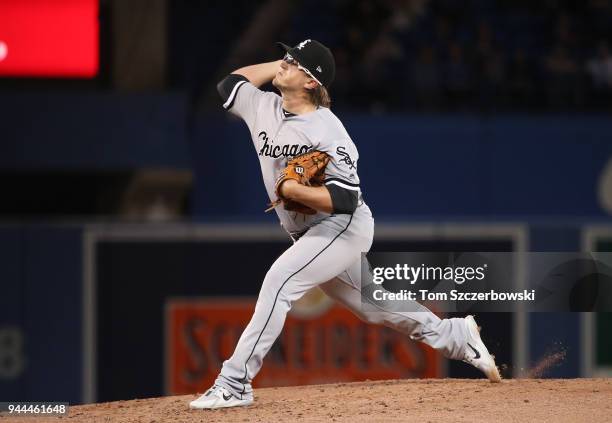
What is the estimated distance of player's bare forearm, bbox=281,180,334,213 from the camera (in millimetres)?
4914

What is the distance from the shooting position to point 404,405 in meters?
5.26

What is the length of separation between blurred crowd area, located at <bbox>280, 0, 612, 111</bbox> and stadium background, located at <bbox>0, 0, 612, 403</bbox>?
0.8 inches

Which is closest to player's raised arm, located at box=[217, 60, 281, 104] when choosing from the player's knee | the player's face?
the player's face

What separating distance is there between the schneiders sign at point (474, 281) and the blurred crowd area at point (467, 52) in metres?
3.20

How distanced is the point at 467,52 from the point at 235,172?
2.49 m

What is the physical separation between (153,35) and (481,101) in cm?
316

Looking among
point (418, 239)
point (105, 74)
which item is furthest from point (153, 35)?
point (418, 239)

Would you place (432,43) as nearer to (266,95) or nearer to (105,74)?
(105,74)

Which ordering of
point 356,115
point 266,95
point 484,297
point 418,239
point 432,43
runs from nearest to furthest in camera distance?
point 266,95
point 484,297
point 418,239
point 356,115
point 432,43

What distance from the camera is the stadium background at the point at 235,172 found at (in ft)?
31.8

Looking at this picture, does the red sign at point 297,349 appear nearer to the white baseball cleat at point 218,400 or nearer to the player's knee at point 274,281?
the white baseball cleat at point 218,400

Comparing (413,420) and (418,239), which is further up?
(418,239)

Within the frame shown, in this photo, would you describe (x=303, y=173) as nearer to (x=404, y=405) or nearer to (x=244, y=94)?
(x=244, y=94)

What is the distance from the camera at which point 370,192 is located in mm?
10688
